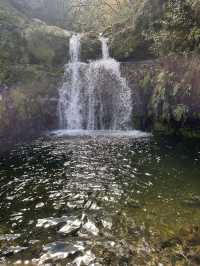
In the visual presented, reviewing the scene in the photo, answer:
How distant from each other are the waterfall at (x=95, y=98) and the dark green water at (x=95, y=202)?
6700 millimetres

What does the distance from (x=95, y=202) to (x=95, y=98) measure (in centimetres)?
1503

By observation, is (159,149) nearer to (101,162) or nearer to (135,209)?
(101,162)

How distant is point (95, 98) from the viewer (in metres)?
25.1

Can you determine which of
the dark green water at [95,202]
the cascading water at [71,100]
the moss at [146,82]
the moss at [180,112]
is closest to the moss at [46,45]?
the cascading water at [71,100]

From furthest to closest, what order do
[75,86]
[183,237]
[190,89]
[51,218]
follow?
[75,86] < [190,89] < [51,218] < [183,237]

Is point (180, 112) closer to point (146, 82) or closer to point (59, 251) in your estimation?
→ point (146, 82)

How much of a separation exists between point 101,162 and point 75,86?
1179 centimetres

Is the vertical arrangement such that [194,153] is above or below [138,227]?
above

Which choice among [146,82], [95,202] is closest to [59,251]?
[95,202]

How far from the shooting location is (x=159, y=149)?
17406 mm

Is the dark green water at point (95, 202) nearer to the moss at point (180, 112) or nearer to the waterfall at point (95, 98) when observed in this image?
the moss at point (180, 112)

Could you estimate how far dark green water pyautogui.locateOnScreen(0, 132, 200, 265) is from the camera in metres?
8.11

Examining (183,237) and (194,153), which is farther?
(194,153)

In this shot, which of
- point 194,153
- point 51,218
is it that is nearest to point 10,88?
point 194,153
